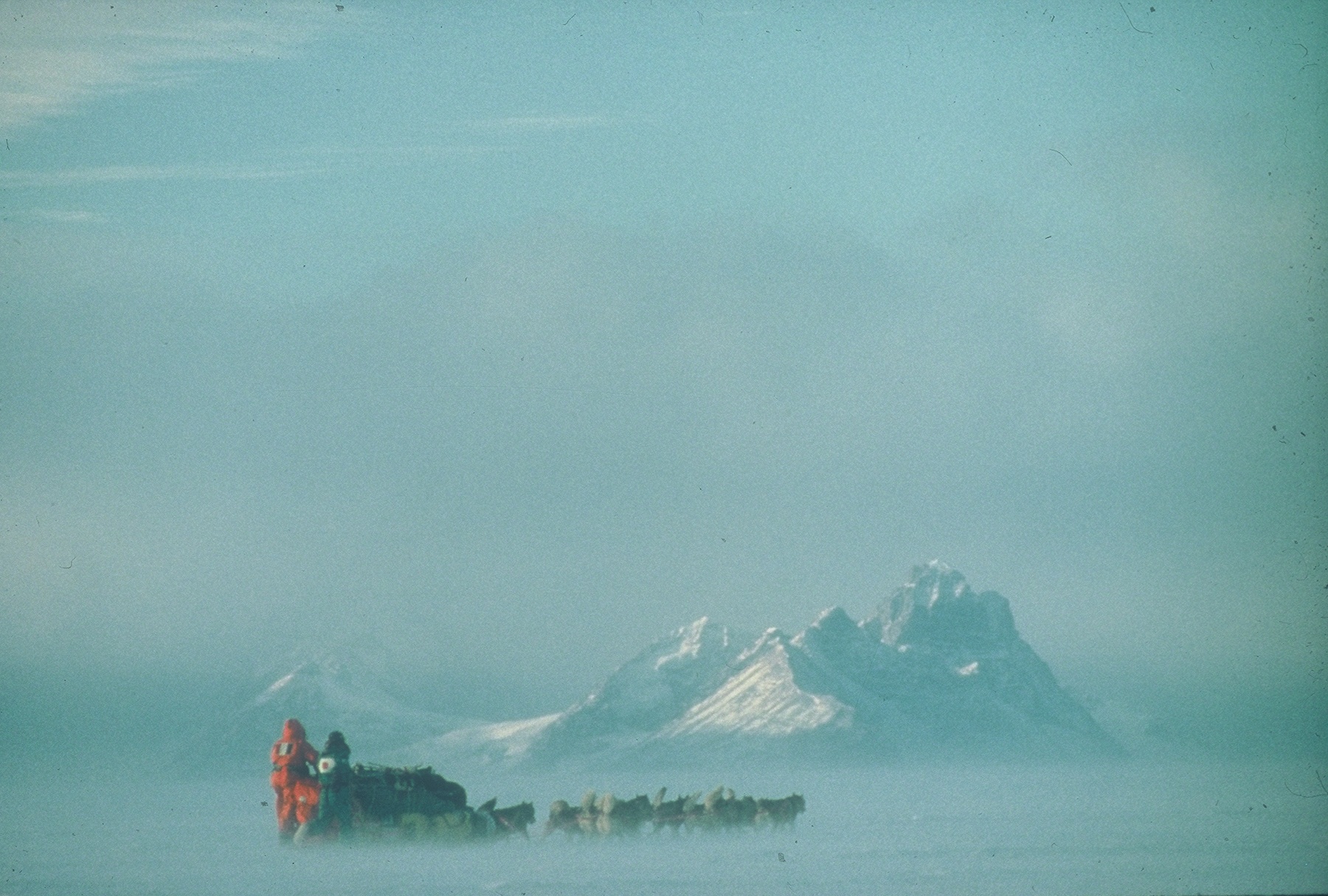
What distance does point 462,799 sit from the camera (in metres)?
91.1

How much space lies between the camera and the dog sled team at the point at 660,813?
330 ft

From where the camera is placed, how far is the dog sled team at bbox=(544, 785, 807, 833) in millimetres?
100438

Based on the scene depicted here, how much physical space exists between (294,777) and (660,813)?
25.6 metres

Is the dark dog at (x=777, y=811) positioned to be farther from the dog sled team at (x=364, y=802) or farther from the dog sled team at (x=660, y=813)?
the dog sled team at (x=364, y=802)

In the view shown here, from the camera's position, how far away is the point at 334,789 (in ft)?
274

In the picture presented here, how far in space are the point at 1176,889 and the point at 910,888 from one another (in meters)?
11.7

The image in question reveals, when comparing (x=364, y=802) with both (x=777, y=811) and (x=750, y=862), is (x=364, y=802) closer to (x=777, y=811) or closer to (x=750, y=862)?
(x=750, y=862)

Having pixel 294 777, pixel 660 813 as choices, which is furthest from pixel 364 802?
pixel 660 813

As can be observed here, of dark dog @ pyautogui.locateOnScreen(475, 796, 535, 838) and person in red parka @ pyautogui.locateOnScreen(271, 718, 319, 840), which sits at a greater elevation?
person in red parka @ pyautogui.locateOnScreen(271, 718, 319, 840)

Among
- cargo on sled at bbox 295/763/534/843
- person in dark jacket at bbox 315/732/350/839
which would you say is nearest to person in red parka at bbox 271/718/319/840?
person in dark jacket at bbox 315/732/350/839

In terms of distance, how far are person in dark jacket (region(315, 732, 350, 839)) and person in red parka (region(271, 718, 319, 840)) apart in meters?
1.18

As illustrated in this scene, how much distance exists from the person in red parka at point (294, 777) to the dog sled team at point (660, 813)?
17065 mm

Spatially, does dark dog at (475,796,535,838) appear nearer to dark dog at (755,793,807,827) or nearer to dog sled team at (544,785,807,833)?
dog sled team at (544,785,807,833)

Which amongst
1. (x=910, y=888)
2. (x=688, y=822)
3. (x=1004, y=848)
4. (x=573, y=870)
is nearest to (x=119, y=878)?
(x=573, y=870)
